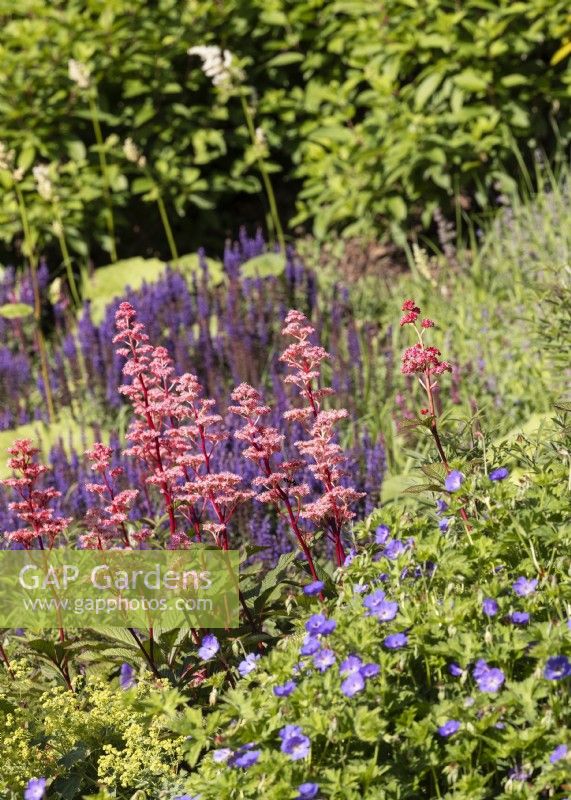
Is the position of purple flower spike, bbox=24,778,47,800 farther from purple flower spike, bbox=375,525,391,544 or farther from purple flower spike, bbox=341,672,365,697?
purple flower spike, bbox=375,525,391,544

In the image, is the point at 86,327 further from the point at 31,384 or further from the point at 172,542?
the point at 172,542

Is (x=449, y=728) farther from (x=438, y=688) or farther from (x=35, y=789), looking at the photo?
(x=35, y=789)

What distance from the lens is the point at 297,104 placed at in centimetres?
746

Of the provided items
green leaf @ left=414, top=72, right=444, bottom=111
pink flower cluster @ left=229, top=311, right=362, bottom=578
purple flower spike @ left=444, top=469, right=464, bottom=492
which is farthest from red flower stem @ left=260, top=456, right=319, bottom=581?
green leaf @ left=414, top=72, right=444, bottom=111

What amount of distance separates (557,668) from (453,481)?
560mm

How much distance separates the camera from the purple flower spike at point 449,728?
214cm

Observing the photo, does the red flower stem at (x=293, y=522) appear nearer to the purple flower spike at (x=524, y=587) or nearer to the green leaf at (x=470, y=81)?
the purple flower spike at (x=524, y=587)

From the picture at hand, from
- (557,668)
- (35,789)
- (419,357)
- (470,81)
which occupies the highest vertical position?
(470,81)

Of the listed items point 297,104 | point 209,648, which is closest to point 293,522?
point 209,648

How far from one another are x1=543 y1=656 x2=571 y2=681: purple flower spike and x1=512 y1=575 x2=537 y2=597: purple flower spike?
0.22m

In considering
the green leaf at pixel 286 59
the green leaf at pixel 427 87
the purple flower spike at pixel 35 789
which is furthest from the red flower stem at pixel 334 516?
the green leaf at pixel 286 59

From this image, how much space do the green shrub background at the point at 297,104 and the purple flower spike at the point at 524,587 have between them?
440 cm

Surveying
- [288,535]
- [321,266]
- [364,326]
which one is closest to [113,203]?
[321,266]

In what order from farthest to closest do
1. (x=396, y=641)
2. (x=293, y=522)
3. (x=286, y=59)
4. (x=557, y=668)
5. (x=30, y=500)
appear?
(x=286, y=59), (x=30, y=500), (x=293, y=522), (x=396, y=641), (x=557, y=668)
